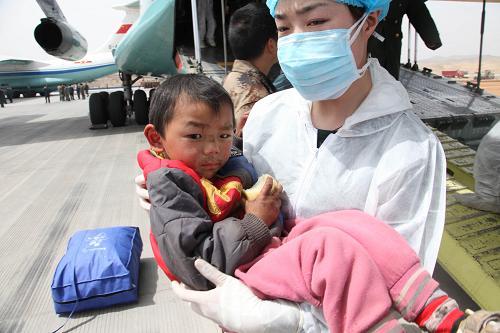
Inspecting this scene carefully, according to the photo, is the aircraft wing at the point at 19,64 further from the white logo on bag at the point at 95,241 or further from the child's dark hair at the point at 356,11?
the child's dark hair at the point at 356,11

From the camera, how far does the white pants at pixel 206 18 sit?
5.68 m

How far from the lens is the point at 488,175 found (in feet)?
7.66

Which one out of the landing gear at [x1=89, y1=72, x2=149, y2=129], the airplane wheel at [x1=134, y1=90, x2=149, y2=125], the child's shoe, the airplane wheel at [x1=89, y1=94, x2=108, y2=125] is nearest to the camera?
the child's shoe

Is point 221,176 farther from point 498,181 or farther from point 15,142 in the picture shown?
point 15,142

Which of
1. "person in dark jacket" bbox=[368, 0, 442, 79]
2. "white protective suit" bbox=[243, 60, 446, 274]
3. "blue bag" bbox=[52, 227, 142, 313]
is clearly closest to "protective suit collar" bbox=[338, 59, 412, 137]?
"white protective suit" bbox=[243, 60, 446, 274]

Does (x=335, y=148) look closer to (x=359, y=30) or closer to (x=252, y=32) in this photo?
(x=359, y=30)

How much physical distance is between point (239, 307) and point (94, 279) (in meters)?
1.63

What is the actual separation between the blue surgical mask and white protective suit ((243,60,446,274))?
0.29 feet

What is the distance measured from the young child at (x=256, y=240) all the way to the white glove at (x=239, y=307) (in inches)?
1.2

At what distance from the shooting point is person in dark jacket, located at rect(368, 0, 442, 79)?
4.37 meters

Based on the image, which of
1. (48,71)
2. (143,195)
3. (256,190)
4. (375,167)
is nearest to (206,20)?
(143,195)

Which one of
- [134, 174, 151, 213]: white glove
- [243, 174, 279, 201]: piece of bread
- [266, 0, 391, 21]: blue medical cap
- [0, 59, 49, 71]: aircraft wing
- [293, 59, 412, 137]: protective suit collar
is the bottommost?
[134, 174, 151, 213]: white glove

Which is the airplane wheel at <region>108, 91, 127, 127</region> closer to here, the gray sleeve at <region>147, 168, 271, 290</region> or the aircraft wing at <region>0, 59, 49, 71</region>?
the gray sleeve at <region>147, 168, 271, 290</region>

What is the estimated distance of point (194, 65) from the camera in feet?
17.7
